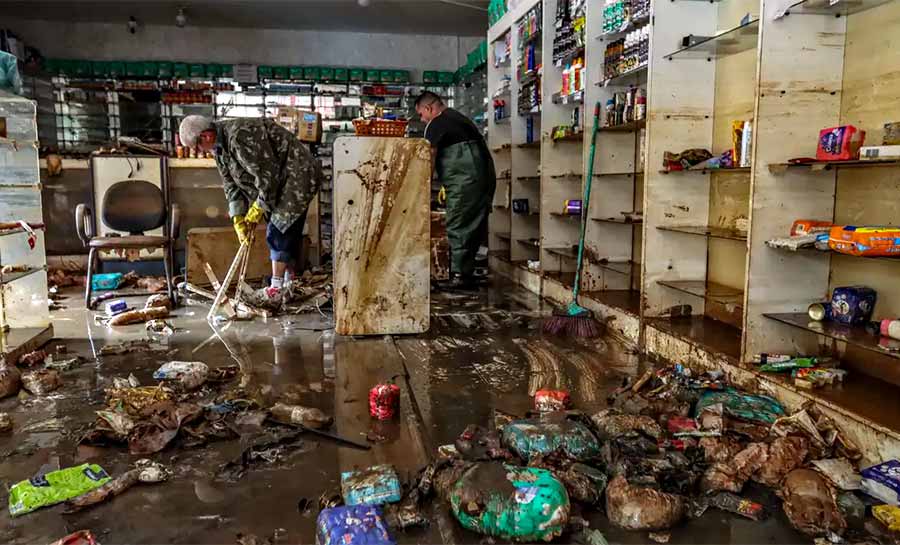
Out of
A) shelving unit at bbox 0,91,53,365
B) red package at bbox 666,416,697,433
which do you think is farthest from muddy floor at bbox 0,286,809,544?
red package at bbox 666,416,697,433

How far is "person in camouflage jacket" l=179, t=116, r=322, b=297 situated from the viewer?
493 centimetres

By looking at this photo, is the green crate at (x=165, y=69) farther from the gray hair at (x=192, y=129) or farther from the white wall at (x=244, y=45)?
the gray hair at (x=192, y=129)

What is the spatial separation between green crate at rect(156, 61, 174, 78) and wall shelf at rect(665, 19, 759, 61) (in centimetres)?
953

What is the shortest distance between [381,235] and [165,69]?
8592mm

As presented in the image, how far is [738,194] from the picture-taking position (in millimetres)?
3855

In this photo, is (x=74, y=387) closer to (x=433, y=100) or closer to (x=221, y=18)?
(x=433, y=100)

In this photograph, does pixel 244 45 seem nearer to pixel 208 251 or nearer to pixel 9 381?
pixel 208 251

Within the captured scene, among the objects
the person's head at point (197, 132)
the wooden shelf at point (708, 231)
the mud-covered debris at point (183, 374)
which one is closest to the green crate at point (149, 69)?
the person's head at point (197, 132)

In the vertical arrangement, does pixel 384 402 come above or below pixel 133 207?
below

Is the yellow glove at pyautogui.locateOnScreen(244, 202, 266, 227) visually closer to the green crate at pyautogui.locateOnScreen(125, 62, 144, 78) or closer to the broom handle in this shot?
the broom handle

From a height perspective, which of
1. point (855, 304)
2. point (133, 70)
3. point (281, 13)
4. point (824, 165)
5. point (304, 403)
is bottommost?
point (304, 403)

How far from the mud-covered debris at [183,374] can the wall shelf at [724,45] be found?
3228mm

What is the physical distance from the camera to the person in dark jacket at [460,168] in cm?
609

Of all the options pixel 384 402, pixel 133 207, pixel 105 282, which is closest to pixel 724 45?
pixel 384 402
